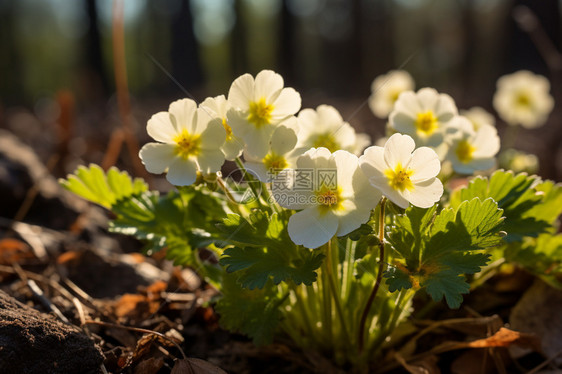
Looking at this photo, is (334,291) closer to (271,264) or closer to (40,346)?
(271,264)

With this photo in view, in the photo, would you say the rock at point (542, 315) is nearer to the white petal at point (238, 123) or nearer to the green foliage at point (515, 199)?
the green foliage at point (515, 199)

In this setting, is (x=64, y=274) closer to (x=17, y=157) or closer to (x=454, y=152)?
(x=17, y=157)

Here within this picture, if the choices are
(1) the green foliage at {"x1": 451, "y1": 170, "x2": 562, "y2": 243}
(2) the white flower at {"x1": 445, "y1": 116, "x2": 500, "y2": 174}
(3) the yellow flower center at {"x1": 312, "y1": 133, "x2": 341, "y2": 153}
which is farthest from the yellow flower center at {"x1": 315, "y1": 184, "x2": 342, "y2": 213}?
(2) the white flower at {"x1": 445, "y1": 116, "x2": 500, "y2": 174}

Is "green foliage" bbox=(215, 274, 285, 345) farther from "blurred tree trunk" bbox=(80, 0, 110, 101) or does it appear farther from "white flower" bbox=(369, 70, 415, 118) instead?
"blurred tree trunk" bbox=(80, 0, 110, 101)

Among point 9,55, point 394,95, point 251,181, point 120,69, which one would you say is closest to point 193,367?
point 251,181

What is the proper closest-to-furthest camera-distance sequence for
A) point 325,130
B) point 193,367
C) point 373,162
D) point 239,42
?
point 373,162 → point 193,367 → point 325,130 → point 239,42
